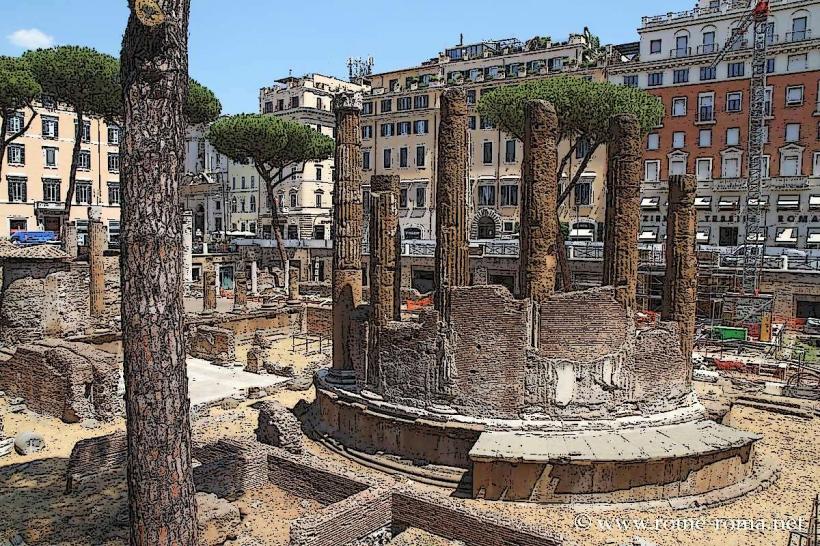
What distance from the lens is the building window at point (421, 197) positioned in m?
49.1

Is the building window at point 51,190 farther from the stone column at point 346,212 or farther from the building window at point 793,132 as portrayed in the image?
the building window at point 793,132

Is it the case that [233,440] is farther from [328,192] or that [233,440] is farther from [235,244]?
[328,192]

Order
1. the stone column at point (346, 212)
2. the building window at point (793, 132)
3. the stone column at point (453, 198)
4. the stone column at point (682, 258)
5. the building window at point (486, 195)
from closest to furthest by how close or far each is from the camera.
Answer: the stone column at point (453, 198)
the stone column at point (682, 258)
the stone column at point (346, 212)
the building window at point (793, 132)
the building window at point (486, 195)

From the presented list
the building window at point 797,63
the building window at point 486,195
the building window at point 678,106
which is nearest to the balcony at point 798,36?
the building window at point 797,63

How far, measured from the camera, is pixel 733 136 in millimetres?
40719

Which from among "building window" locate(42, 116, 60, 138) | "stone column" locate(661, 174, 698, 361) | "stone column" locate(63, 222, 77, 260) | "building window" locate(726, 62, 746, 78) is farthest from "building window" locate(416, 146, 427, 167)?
Result: "stone column" locate(661, 174, 698, 361)

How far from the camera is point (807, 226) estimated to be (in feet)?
126

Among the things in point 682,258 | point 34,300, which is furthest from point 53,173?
point 682,258

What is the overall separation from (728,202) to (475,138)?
16.8 m

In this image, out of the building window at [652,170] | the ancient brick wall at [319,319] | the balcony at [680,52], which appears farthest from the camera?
the building window at [652,170]

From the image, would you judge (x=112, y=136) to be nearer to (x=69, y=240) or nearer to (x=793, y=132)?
(x=69, y=240)

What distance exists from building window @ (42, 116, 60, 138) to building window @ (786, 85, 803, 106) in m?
48.1

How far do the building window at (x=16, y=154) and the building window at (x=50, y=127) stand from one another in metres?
2.04

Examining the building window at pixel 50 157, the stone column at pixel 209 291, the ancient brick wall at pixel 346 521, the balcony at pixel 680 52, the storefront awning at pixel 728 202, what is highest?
the balcony at pixel 680 52
